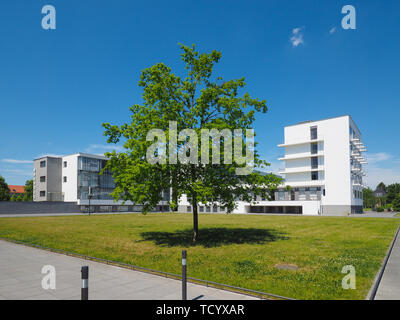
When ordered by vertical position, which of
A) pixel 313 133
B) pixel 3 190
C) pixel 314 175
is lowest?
pixel 3 190

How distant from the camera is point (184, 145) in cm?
1548

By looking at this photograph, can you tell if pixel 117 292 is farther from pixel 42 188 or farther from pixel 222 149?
pixel 42 188

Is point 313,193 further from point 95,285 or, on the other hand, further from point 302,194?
point 95,285

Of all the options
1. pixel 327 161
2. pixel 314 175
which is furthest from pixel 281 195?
pixel 327 161

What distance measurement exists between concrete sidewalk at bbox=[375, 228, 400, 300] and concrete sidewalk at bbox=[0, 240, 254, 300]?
371cm

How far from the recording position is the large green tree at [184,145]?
1418 cm

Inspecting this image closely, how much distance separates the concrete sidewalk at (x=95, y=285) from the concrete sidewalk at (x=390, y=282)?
3.71m

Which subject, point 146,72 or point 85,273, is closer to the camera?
point 85,273

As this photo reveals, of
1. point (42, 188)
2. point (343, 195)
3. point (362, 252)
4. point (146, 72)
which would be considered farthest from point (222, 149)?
point (42, 188)

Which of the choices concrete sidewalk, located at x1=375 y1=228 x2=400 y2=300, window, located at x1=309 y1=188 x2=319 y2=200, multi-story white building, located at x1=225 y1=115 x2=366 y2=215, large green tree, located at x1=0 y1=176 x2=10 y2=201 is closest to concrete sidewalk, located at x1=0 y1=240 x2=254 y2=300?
concrete sidewalk, located at x1=375 y1=228 x2=400 y2=300

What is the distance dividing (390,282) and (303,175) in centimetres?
5836

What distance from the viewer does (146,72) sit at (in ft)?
54.9

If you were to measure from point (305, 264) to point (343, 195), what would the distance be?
52.3 metres
